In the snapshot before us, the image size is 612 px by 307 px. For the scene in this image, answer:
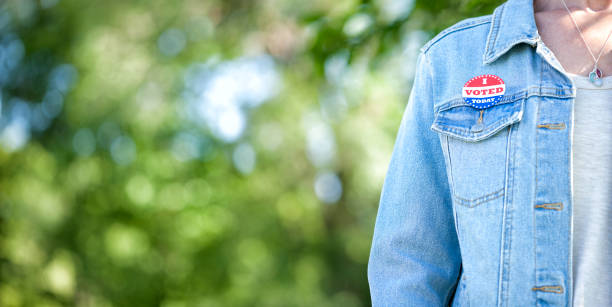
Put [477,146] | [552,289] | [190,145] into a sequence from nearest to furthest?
[552,289] → [477,146] → [190,145]

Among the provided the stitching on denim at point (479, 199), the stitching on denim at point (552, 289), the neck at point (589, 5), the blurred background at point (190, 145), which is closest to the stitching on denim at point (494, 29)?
the neck at point (589, 5)

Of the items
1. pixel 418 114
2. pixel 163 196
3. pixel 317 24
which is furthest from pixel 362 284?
pixel 418 114

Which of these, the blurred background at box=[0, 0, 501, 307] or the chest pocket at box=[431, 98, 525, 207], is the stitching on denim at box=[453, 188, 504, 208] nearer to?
the chest pocket at box=[431, 98, 525, 207]

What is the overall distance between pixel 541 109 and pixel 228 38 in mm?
5770

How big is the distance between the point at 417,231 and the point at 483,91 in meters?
0.28

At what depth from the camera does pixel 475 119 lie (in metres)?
1.03

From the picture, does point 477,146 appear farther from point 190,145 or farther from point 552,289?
point 190,145

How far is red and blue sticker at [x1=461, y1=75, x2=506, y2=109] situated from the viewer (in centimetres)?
102

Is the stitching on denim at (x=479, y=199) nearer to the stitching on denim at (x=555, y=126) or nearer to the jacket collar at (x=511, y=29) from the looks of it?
the stitching on denim at (x=555, y=126)

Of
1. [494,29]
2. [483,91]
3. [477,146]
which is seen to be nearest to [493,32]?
[494,29]

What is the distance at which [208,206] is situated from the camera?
9.15 metres

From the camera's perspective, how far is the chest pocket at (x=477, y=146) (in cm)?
98

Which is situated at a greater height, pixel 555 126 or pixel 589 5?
pixel 589 5

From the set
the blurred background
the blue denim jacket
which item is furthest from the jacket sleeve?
the blurred background
